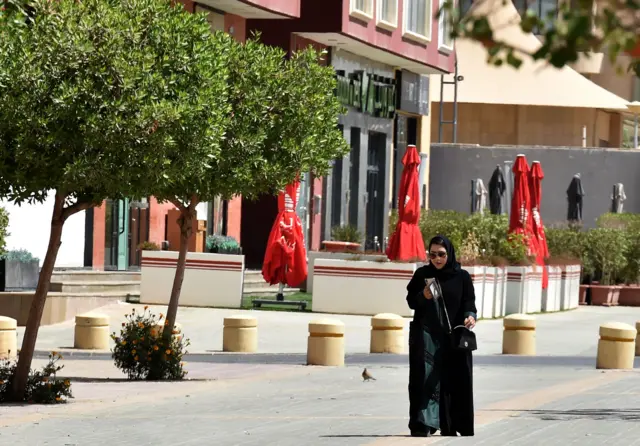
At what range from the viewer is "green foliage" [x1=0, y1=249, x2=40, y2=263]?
25.9 metres

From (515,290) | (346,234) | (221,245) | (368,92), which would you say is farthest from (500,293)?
(368,92)

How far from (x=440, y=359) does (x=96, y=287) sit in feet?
57.6

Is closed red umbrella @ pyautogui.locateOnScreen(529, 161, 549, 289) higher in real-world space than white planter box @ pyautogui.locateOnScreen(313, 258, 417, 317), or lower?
higher

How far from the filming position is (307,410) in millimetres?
14594

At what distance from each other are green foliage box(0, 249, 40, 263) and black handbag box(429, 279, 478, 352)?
15169 mm

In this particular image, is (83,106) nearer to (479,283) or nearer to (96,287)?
(96,287)

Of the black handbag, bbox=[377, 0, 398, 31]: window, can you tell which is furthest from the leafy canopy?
bbox=[377, 0, 398, 31]: window

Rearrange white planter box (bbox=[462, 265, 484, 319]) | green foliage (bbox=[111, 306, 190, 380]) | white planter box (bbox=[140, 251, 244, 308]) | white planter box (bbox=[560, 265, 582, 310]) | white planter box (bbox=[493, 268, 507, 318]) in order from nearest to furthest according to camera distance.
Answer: green foliage (bbox=[111, 306, 190, 380]) → white planter box (bbox=[140, 251, 244, 308]) → white planter box (bbox=[462, 265, 484, 319]) → white planter box (bbox=[493, 268, 507, 318]) → white planter box (bbox=[560, 265, 582, 310])

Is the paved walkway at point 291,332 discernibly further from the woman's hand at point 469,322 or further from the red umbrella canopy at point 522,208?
the woman's hand at point 469,322

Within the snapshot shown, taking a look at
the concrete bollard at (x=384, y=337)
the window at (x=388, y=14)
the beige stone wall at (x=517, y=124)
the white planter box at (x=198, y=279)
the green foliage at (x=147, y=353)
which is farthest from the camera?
the beige stone wall at (x=517, y=124)

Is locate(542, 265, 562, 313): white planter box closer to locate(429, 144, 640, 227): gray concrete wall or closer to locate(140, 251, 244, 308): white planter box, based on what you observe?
locate(140, 251, 244, 308): white planter box

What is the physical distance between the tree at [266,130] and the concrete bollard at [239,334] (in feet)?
9.56

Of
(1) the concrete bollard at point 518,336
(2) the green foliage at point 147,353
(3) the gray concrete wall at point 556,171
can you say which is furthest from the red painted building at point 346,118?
(2) the green foliage at point 147,353

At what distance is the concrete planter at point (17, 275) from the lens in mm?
25609
